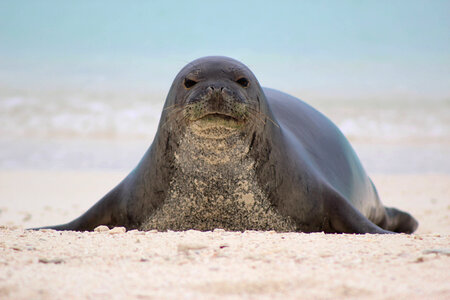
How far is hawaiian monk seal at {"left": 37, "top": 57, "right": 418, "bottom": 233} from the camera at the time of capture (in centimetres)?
341

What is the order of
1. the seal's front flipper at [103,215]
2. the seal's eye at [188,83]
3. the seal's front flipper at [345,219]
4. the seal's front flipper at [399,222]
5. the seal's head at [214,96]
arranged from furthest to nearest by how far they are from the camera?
1. the seal's front flipper at [399,222]
2. the seal's front flipper at [103,215]
3. the seal's front flipper at [345,219]
4. the seal's eye at [188,83]
5. the seal's head at [214,96]

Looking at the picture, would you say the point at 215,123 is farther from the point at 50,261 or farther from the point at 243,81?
the point at 50,261

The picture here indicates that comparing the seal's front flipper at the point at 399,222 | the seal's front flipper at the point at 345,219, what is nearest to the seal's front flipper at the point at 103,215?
the seal's front flipper at the point at 345,219

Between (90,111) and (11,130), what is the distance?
3.44 metres

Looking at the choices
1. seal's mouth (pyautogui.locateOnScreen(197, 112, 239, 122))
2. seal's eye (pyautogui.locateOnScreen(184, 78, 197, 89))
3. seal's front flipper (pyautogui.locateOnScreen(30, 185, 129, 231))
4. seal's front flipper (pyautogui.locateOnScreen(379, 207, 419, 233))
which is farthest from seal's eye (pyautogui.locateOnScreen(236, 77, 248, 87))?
seal's front flipper (pyautogui.locateOnScreen(379, 207, 419, 233))

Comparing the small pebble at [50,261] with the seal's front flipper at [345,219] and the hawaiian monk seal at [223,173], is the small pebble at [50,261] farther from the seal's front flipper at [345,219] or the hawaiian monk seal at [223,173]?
the seal's front flipper at [345,219]

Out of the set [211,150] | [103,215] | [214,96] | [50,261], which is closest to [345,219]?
[211,150]

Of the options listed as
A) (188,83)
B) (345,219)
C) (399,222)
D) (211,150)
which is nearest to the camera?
(211,150)

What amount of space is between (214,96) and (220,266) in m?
1.18

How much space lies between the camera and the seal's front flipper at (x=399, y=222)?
226 inches

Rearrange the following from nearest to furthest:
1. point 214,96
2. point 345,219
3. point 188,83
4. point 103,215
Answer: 1. point 214,96
2. point 188,83
3. point 345,219
4. point 103,215

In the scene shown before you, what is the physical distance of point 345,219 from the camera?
3887mm

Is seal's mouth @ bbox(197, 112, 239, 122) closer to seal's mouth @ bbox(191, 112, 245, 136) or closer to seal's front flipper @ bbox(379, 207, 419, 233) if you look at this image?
seal's mouth @ bbox(191, 112, 245, 136)

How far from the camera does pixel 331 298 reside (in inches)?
75.3
